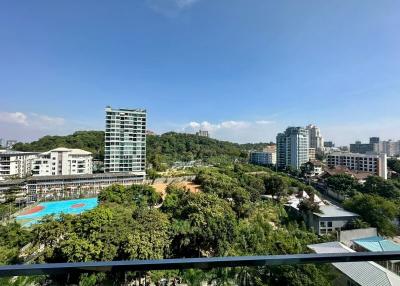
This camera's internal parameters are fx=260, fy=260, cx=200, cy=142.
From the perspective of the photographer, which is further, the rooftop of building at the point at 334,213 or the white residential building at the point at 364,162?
the white residential building at the point at 364,162

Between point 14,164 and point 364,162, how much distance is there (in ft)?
110

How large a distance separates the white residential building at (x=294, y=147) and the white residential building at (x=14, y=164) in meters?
27.2

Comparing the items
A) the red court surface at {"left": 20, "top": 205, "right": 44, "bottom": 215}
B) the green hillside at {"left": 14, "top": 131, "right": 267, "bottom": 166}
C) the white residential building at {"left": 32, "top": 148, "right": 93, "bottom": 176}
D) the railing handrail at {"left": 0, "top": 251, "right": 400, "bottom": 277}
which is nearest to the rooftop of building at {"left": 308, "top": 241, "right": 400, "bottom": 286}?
the railing handrail at {"left": 0, "top": 251, "right": 400, "bottom": 277}

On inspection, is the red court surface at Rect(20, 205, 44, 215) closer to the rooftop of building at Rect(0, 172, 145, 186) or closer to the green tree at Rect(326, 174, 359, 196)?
the rooftop of building at Rect(0, 172, 145, 186)

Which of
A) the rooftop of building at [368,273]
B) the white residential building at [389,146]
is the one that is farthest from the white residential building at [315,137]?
the rooftop of building at [368,273]

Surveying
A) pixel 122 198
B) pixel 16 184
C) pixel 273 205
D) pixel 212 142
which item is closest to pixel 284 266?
pixel 122 198

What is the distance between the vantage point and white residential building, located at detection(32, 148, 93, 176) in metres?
21.2

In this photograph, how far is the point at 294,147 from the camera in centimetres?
3098

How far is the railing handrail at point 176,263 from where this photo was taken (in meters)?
0.81

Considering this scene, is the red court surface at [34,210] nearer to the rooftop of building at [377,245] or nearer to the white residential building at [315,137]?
the rooftop of building at [377,245]

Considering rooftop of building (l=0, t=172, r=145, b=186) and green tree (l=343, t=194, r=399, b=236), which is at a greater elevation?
rooftop of building (l=0, t=172, r=145, b=186)

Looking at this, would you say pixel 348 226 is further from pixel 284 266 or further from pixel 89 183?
pixel 89 183

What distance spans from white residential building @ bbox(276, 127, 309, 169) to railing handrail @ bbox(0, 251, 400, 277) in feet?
102

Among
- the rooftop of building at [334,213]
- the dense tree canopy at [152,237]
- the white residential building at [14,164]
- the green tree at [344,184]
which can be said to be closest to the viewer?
the dense tree canopy at [152,237]
